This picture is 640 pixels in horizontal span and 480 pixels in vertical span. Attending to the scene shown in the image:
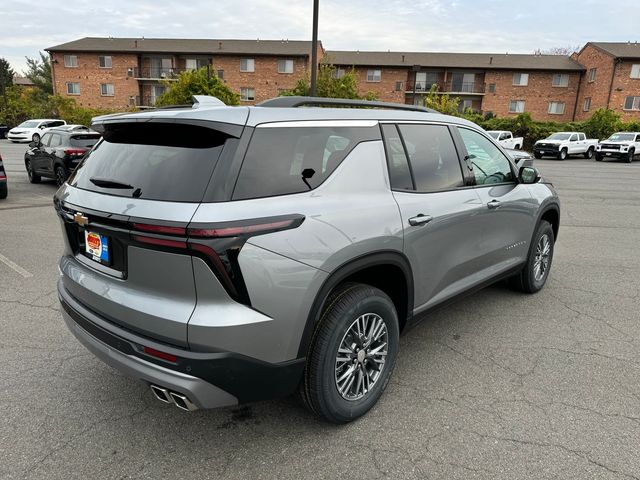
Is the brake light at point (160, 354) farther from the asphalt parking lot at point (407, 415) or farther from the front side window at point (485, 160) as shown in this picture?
the front side window at point (485, 160)

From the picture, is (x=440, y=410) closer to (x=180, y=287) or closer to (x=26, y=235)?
(x=180, y=287)

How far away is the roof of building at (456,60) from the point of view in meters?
45.7

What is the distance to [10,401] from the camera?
115 inches

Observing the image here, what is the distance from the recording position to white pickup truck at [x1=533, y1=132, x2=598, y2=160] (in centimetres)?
2997

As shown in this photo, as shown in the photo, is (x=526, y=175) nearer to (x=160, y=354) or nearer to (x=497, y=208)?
(x=497, y=208)

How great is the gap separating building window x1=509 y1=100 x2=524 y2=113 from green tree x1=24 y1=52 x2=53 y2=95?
199ft

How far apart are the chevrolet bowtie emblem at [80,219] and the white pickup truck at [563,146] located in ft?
106

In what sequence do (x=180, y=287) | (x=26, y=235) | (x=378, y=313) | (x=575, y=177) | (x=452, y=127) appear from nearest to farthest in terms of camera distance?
(x=180, y=287) → (x=378, y=313) → (x=452, y=127) → (x=26, y=235) → (x=575, y=177)

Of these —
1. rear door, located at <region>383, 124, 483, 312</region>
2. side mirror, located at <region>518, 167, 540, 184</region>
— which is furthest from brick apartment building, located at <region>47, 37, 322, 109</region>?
rear door, located at <region>383, 124, 483, 312</region>

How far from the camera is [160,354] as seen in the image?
217cm

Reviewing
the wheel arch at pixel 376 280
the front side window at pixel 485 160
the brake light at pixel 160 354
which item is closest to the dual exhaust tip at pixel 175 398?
the brake light at pixel 160 354

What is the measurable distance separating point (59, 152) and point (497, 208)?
1162 cm

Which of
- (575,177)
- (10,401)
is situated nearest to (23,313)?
(10,401)

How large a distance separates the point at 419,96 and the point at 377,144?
4891 cm
